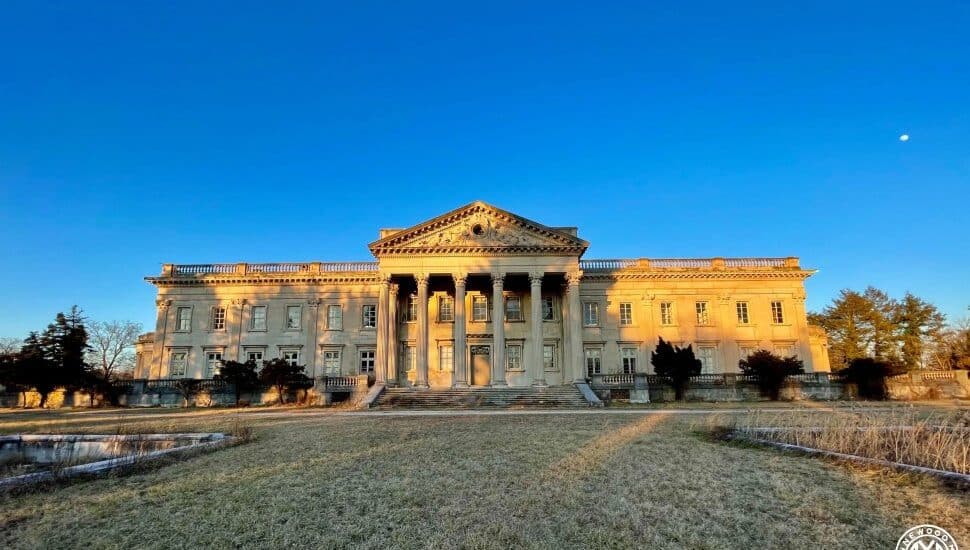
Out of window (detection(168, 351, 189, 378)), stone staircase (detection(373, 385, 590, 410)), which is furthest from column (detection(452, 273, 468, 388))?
window (detection(168, 351, 189, 378))

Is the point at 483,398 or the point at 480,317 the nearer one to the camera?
the point at 483,398

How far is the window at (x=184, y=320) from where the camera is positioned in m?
39.8

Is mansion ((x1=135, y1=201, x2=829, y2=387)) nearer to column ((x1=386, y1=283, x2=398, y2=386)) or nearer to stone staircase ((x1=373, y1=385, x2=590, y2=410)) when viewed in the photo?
column ((x1=386, y1=283, x2=398, y2=386))

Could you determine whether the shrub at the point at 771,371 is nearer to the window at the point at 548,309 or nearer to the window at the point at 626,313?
the window at the point at 626,313

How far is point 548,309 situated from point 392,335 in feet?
37.4

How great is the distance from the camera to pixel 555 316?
37656 mm

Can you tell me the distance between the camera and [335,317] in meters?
39.8

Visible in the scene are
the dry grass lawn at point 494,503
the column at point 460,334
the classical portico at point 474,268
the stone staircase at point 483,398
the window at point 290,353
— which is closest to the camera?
the dry grass lawn at point 494,503

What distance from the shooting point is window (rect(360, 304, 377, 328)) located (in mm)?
39469

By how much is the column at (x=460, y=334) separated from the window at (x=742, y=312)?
68.5 ft

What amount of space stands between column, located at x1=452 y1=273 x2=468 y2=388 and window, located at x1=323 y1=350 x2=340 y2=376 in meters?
11.0

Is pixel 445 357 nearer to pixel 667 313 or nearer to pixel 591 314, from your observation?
pixel 591 314

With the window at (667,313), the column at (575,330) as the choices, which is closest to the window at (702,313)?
the window at (667,313)

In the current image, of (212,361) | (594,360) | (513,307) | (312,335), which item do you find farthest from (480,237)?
(212,361)
